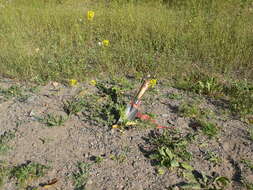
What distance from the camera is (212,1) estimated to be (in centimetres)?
472

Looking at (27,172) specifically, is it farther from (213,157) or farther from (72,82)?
(213,157)

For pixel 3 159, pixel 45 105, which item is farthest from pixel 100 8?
pixel 3 159

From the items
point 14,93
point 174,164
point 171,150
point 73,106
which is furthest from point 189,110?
point 14,93

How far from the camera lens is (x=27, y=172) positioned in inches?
84.0

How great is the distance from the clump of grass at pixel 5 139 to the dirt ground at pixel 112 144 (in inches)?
1.6

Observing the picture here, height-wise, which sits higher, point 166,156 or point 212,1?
point 212,1

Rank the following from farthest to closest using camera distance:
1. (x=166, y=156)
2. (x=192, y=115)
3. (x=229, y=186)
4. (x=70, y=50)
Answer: (x=70, y=50)
(x=192, y=115)
(x=166, y=156)
(x=229, y=186)

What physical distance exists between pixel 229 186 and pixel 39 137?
1578mm

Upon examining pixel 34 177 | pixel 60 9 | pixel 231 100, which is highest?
pixel 60 9

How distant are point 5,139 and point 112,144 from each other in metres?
0.92

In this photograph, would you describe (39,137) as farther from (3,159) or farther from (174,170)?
(174,170)

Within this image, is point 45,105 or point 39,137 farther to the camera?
point 45,105

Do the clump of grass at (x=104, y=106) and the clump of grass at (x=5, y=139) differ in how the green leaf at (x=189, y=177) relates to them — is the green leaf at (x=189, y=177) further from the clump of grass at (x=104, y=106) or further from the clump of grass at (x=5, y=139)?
the clump of grass at (x=5, y=139)

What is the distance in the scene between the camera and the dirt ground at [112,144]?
84.0 inches
